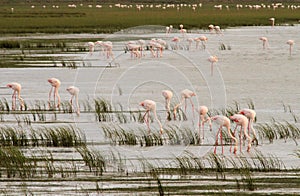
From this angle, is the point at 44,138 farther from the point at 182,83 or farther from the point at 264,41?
the point at 264,41

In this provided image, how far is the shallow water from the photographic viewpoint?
20.6 metres

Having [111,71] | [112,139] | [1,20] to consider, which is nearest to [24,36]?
[1,20]

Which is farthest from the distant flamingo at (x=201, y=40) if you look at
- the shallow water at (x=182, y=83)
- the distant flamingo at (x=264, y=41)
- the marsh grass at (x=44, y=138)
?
the marsh grass at (x=44, y=138)

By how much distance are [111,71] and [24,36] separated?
74.6 feet

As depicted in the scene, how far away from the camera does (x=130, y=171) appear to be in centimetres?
1725

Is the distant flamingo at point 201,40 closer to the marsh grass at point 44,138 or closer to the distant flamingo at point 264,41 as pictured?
the distant flamingo at point 264,41

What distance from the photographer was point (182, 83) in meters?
35.2

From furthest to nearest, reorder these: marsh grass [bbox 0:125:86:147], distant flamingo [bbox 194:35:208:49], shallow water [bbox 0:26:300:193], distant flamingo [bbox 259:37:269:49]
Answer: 1. distant flamingo [bbox 259:37:269:49]
2. distant flamingo [bbox 194:35:208:49]
3. shallow water [bbox 0:26:300:193]
4. marsh grass [bbox 0:125:86:147]

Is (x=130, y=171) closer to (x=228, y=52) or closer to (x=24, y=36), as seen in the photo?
(x=228, y=52)

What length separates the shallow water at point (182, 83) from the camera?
2060 centimetres

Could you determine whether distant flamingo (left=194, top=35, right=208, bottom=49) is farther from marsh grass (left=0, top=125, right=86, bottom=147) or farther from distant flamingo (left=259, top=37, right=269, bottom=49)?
marsh grass (left=0, top=125, right=86, bottom=147)

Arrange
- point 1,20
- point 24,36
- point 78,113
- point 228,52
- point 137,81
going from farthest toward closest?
1. point 1,20
2. point 24,36
3. point 228,52
4. point 137,81
5. point 78,113

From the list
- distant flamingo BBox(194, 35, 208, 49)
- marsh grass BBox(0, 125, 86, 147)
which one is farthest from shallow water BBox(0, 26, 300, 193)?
marsh grass BBox(0, 125, 86, 147)

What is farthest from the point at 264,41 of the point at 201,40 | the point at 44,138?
the point at 44,138
